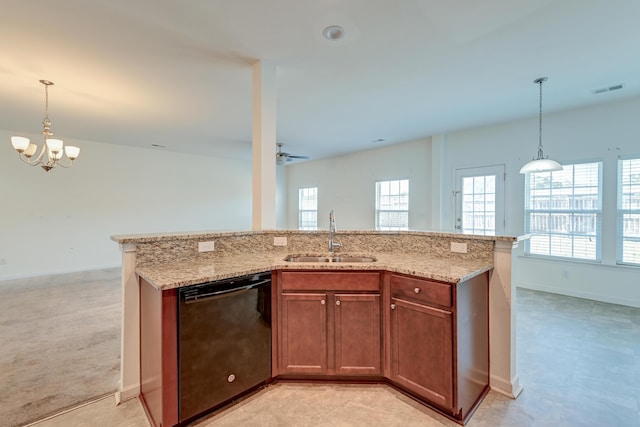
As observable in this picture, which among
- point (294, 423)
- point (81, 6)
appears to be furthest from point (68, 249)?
point (294, 423)

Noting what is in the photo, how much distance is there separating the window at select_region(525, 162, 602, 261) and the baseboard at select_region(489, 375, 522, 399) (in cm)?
319

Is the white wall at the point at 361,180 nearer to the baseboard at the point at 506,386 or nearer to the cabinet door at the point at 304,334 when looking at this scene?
the baseboard at the point at 506,386

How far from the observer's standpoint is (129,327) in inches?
79.1

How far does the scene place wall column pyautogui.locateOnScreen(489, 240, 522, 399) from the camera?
6.86 feet

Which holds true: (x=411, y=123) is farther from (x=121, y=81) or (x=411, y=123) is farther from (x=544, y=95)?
(x=121, y=81)

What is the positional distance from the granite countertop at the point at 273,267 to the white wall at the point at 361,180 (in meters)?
4.15

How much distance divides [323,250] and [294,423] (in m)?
1.35

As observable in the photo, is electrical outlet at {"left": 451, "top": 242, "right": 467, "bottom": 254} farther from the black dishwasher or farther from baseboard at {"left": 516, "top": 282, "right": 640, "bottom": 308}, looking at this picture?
baseboard at {"left": 516, "top": 282, "right": 640, "bottom": 308}

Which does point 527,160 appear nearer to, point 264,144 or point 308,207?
point 264,144

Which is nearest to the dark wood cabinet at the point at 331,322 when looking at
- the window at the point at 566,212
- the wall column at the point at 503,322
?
the wall column at the point at 503,322

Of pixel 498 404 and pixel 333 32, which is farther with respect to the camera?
pixel 333 32

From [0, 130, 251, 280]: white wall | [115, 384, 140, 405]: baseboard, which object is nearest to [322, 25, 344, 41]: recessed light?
[115, 384, 140, 405]: baseboard

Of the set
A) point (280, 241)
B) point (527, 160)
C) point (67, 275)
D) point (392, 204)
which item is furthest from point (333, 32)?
point (67, 275)

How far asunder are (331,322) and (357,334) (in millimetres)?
207
